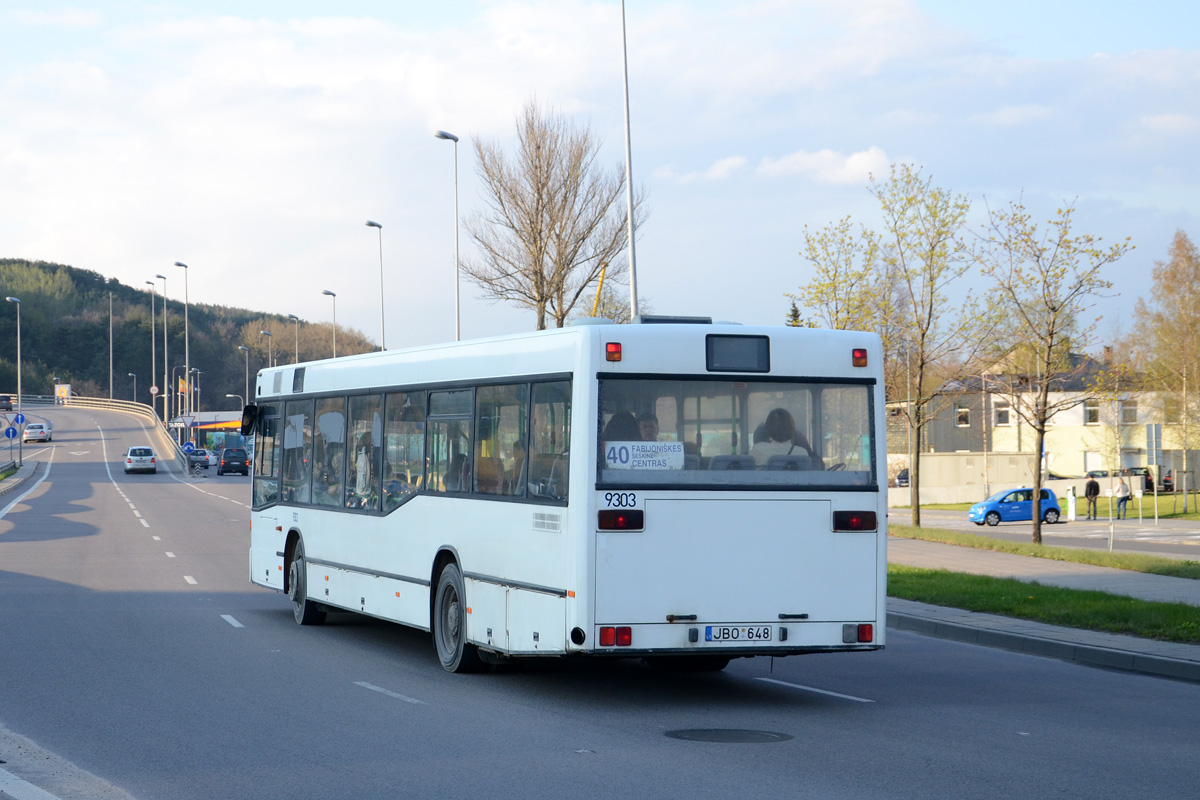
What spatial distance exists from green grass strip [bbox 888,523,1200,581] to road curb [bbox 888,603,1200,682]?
7.52 meters

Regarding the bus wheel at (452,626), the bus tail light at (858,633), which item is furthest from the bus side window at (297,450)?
the bus tail light at (858,633)

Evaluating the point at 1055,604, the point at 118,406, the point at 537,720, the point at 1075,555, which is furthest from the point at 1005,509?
the point at 118,406

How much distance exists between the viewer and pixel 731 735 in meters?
8.62

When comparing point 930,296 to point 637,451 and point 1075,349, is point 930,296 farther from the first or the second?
point 637,451

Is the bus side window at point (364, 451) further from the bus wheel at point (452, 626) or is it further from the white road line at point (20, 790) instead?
the white road line at point (20, 790)

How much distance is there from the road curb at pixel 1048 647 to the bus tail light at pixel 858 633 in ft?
12.6

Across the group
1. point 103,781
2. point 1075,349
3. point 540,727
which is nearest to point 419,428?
point 540,727

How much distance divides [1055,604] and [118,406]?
133 m

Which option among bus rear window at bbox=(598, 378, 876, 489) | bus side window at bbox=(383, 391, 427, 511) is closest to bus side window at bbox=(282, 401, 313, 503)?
bus side window at bbox=(383, 391, 427, 511)

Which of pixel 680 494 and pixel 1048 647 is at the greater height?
pixel 680 494

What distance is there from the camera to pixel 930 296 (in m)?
30.5

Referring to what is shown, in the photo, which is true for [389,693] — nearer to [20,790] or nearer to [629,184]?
[20,790]

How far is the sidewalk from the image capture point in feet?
40.9

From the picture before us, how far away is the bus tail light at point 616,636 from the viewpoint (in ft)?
30.6
